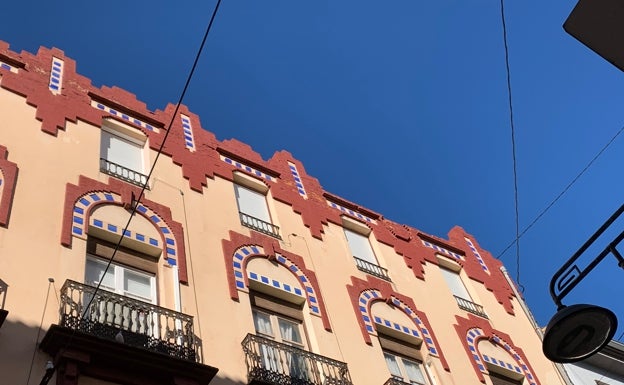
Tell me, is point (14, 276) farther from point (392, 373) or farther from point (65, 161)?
point (392, 373)

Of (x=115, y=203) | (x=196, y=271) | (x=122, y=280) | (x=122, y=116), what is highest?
(x=122, y=116)

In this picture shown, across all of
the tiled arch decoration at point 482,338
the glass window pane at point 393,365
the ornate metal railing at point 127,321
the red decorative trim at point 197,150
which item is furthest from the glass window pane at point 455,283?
the ornate metal railing at point 127,321

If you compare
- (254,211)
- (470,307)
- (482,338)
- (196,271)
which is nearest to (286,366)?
(196,271)

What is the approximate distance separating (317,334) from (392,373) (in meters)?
1.87

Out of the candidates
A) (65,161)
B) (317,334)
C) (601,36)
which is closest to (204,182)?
(65,161)

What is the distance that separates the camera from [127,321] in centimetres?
1026

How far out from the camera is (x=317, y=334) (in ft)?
42.7

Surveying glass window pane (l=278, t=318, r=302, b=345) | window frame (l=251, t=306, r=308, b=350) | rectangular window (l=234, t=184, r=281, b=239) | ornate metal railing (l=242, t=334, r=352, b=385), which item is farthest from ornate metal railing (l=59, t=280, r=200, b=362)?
rectangular window (l=234, t=184, r=281, b=239)

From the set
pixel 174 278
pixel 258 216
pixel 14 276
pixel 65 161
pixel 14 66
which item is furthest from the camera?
pixel 258 216

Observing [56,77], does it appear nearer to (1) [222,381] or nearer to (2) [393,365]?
(1) [222,381]

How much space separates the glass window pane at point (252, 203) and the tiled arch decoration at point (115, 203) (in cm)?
266

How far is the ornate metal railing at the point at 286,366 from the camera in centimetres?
1109

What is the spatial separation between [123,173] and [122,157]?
2.53ft

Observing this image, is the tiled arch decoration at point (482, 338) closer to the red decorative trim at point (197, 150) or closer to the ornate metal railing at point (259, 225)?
the red decorative trim at point (197, 150)
